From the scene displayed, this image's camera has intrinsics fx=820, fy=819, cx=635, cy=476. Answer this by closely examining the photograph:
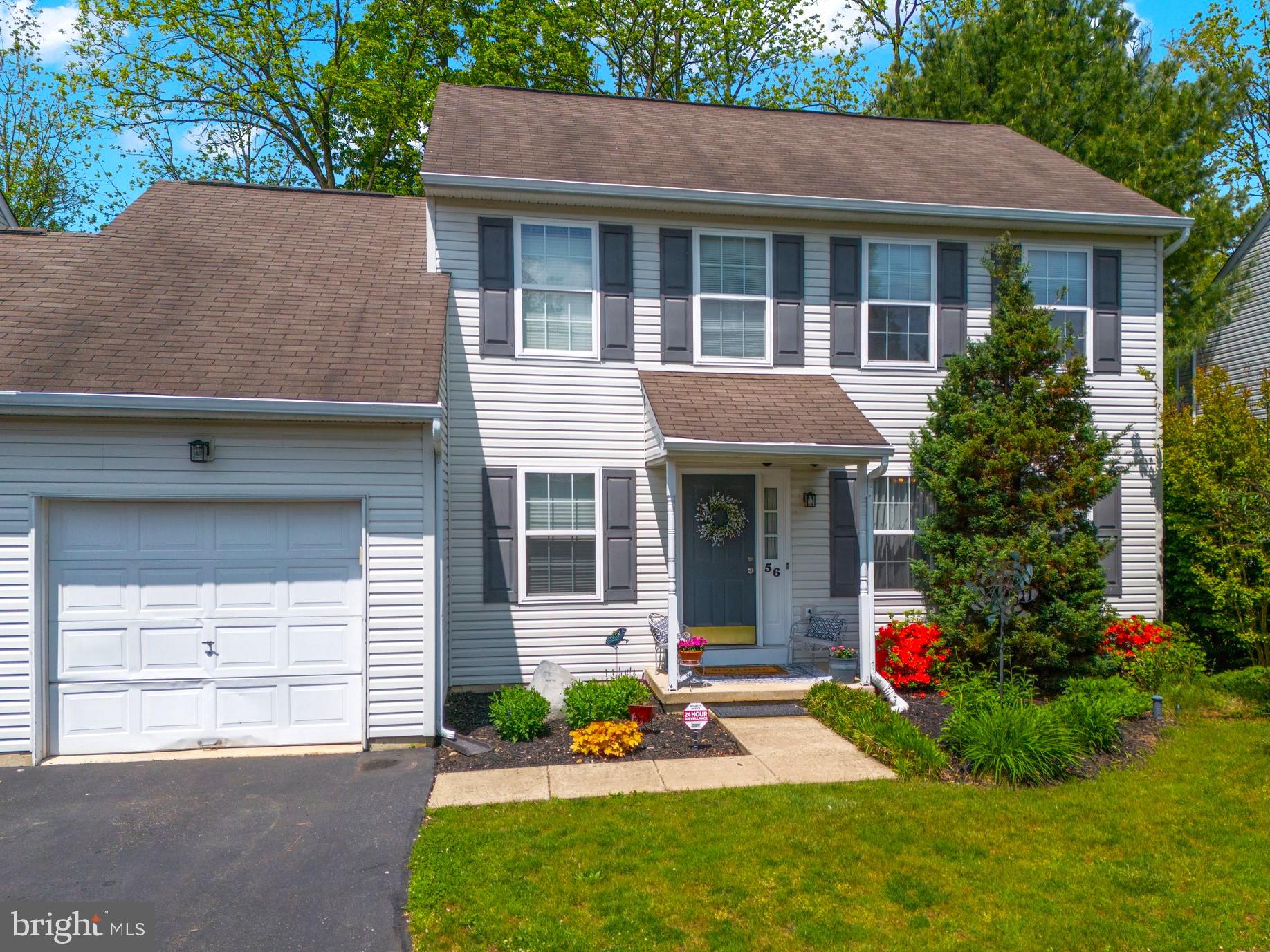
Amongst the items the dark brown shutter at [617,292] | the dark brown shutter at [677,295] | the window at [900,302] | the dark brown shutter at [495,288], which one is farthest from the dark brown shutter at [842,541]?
the dark brown shutter at [495,288]

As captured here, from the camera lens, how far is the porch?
8.91 metres

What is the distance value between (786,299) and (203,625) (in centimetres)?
687

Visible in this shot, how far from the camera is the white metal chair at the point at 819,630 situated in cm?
877

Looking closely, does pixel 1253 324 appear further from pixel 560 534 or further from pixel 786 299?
pixel 560 534

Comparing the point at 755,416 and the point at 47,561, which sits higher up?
the point at 755,416

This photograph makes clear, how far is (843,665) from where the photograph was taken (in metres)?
8.65

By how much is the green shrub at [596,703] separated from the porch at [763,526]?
1413 millimetres

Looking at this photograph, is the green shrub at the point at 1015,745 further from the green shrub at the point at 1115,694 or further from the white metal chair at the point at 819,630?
the white metal chair at the point at 819,630

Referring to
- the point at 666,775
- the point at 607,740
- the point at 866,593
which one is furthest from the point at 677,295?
the point at 666,775

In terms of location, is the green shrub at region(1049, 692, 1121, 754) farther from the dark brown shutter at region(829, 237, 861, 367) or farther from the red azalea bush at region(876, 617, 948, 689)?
the dark brown shutter at region(829, 237, 861, 367)

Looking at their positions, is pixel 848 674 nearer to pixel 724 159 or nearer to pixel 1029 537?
pixel 1029 537

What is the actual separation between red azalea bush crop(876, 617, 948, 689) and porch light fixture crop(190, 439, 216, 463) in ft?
22.7

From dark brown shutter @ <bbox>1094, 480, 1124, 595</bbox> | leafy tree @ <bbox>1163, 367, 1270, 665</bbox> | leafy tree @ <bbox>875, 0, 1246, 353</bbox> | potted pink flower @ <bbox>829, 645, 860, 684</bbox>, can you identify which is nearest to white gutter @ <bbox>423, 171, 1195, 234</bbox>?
leafy tree @ <bbox>1163, 367, 1270, 665</bbox>

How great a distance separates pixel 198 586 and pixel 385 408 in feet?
7.17
